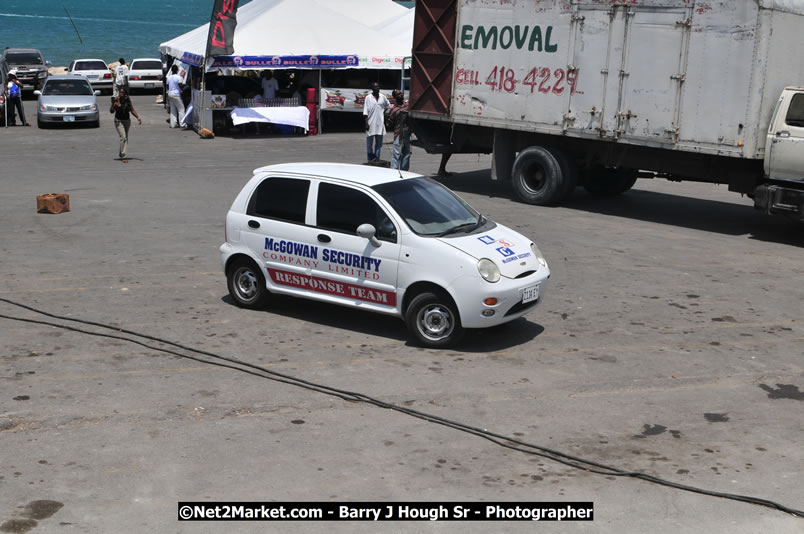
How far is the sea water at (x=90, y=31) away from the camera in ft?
351

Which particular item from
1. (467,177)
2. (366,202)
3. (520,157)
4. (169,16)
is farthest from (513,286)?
(169,16)

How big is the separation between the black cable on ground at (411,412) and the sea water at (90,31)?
70.6 m

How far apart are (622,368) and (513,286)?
131 cm

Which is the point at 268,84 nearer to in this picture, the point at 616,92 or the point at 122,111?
the point at 122,111

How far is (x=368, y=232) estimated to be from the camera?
9.57m

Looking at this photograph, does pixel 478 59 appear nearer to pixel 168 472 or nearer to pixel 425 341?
pixel 425 341

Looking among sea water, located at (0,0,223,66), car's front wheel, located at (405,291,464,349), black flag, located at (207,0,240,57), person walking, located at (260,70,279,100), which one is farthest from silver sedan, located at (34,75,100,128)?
sea water, located at (0,0,223,66)

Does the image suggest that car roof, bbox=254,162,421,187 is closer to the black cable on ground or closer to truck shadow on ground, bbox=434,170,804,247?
the black cable on ground

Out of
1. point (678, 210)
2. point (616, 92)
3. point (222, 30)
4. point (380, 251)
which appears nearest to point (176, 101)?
point (222, 30)

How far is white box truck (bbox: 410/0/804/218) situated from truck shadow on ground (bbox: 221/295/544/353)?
266 inches

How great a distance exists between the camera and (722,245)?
14.8 metres

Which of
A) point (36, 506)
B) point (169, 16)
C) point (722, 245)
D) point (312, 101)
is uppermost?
point (169, 16)

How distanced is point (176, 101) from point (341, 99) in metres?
5.25

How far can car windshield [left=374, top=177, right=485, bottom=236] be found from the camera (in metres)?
9.78
